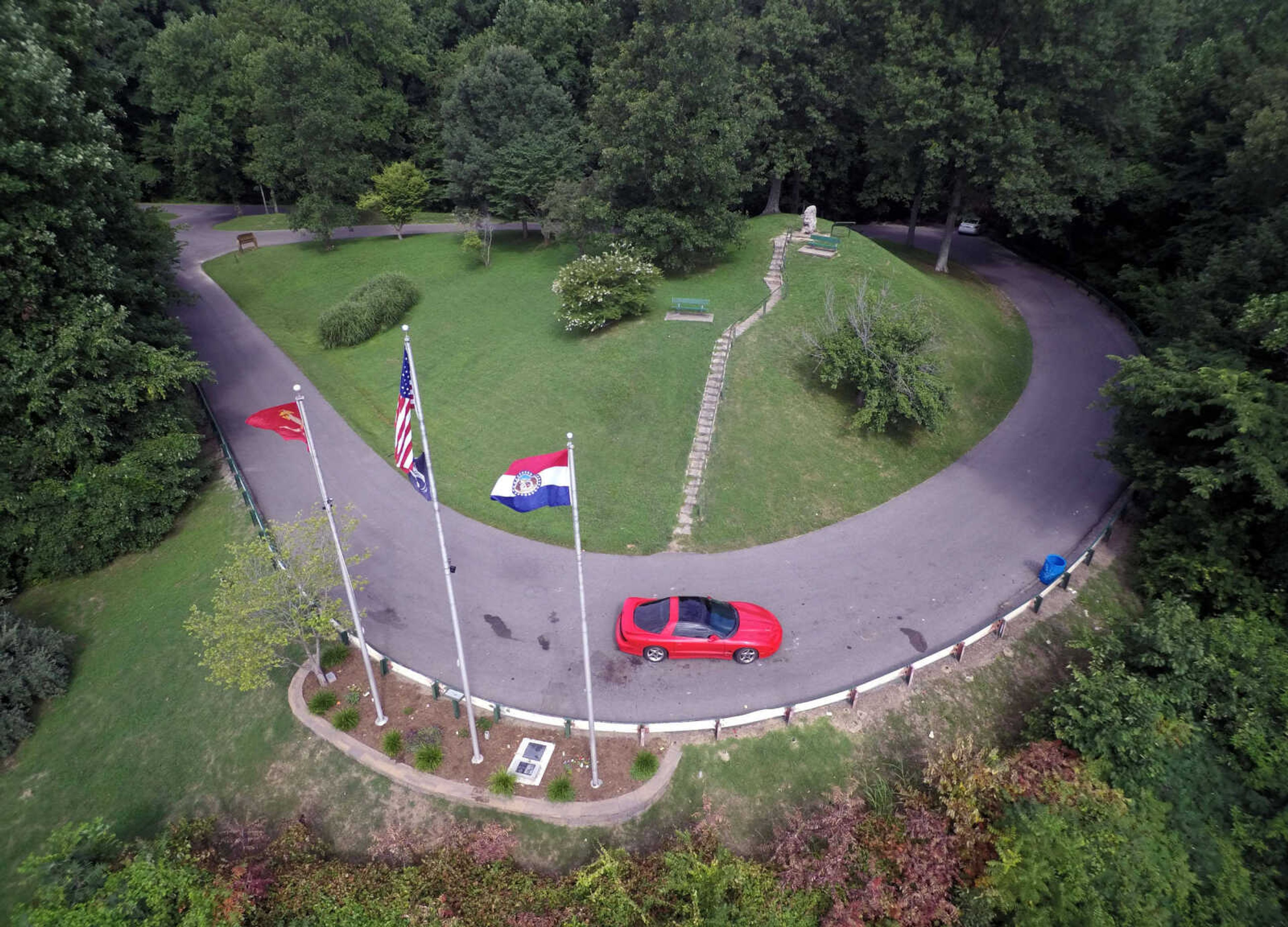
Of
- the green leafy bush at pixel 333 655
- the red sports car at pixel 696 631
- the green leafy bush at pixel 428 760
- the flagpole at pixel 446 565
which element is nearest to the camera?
the flagpole at pixel 446 565

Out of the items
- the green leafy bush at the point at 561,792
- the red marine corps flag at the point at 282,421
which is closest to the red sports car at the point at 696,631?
the green leafy bush at the point at 561,792

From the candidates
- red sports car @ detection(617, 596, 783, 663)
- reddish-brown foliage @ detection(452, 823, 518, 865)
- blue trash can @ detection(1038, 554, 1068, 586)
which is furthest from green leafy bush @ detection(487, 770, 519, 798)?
blue trash can @ detection(1038, 554, 1068, 586)

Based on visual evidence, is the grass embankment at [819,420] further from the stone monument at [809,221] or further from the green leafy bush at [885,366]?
the stone monument at [809,221]

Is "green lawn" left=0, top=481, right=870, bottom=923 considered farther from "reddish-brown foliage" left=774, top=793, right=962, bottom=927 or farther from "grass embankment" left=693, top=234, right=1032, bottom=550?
"grass embankment" left=693, top=234, right=1032, bottom=550

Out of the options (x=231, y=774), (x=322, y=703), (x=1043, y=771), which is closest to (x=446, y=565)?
(x=322, y=703)

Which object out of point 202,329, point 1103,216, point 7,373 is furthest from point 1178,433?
point 202,329

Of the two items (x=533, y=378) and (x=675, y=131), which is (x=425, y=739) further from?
(x=675, y=131)
